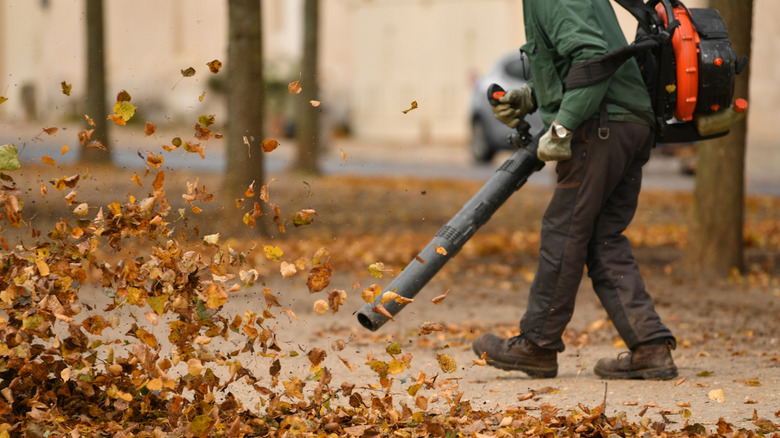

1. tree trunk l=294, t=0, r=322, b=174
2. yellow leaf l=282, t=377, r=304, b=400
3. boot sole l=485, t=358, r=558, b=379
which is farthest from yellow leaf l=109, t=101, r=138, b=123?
tree trunk l=294, t=0, r=322, b=174

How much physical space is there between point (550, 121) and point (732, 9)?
3298 millimetres

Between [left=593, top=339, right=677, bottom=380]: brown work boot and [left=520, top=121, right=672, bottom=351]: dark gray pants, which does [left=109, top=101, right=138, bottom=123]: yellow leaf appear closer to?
[left=520, top=121, right=672, bottom=351]: dark gray pants

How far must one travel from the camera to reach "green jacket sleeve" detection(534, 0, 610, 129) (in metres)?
4.23

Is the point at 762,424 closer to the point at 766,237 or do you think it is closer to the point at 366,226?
the point at 766,237

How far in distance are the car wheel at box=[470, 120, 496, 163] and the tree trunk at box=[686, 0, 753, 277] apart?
1155 centimetres

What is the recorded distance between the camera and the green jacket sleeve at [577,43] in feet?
13.9

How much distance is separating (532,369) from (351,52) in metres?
29.7

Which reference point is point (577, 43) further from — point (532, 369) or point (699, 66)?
point (532, 369)

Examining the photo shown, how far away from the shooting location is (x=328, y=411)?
12.5 feet

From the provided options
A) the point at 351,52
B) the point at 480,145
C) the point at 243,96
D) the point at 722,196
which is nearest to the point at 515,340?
the point at 722,196

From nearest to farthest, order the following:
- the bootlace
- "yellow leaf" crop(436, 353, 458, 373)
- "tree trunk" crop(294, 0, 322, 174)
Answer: "yellow leaf" crop(436, 353, 458, 373)
the bootlace
"tree trunk" crop(294, 0, 322, 174)

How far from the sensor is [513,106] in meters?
4.67

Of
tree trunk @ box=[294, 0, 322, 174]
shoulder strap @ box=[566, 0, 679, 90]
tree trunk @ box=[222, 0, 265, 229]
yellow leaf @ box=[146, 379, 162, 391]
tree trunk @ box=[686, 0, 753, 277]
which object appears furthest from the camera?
tree trunk @ box=[294, 0, 322, 174]

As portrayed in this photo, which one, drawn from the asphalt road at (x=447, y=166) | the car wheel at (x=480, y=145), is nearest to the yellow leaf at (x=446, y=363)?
the asphalt road at (x=447, y=166)
